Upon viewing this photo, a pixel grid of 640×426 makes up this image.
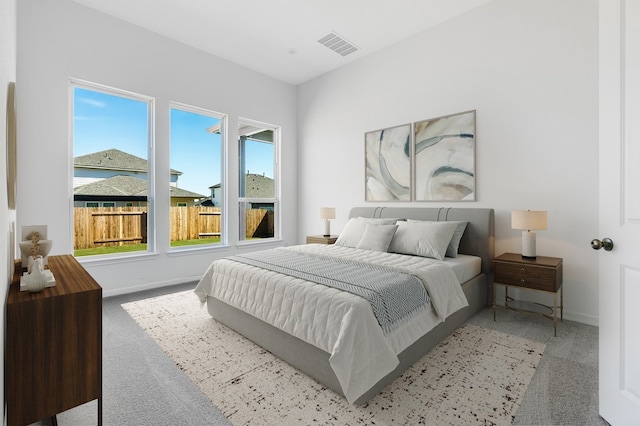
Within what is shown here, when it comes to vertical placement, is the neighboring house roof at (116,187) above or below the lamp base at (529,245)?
above

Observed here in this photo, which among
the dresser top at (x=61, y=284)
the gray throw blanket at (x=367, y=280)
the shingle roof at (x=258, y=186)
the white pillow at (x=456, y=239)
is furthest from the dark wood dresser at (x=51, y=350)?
the shingle roof at (x=258, y=186)

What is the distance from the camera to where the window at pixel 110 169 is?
3619 mm

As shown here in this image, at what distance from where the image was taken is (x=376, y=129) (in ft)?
14.8

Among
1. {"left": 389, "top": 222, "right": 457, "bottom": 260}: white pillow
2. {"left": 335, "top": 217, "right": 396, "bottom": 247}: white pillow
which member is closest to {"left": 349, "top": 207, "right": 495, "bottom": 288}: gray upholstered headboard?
{"left": 389, "top": 222, "right": 457, "bottom": 260}: white pillow

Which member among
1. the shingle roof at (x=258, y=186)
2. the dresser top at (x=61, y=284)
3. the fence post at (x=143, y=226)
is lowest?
the dresser top at (x=61, y=284)

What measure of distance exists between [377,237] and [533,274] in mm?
1484

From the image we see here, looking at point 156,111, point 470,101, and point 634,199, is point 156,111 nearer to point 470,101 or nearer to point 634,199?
point 470,101

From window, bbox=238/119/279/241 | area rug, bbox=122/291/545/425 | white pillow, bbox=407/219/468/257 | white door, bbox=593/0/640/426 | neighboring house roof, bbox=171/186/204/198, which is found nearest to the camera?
white door, bbox=593/0/640/426

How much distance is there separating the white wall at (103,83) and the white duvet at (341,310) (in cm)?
166

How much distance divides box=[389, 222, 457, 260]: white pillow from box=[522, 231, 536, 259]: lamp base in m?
0.65

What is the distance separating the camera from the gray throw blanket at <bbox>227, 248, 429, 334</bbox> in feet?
6.28

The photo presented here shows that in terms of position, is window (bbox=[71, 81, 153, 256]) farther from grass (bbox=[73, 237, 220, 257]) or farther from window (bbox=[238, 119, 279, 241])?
window (bbox=[238, 119, 279, 241])

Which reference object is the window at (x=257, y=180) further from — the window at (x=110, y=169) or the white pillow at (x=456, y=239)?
the white pillow at (x=456, y=239)

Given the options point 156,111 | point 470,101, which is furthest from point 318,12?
point 156,111
